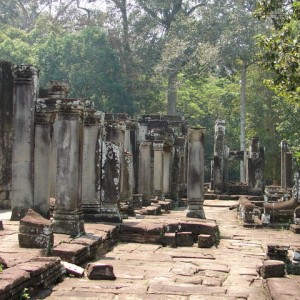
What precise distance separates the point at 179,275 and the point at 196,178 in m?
7.23

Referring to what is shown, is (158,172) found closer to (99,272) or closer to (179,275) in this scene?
(179,275)

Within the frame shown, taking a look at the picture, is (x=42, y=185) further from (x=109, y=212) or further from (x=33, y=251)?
(x=33, y=251)

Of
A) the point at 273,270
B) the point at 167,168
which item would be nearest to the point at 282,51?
the point at 273,270

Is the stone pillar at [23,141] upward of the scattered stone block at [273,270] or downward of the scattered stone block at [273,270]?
upward

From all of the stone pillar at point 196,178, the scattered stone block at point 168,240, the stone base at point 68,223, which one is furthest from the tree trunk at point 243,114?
the stone base at point 68,223

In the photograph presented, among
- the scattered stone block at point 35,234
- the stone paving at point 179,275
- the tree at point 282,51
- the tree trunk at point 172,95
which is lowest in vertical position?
the stone paving at point 179,275

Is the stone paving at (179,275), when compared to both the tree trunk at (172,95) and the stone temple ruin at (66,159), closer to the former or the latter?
the stone temple ruin at (66,159)

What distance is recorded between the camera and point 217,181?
29.0m

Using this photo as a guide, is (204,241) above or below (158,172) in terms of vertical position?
below

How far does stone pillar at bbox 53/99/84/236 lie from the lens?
9781 mm

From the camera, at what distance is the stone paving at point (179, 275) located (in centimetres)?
668

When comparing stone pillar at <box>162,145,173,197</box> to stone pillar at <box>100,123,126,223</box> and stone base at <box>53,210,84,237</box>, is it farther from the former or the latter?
stone base at <box>53,210,84,237</box>

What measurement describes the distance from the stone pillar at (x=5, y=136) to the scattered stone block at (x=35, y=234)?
7648 millimetres

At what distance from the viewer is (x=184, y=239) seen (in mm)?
11180
